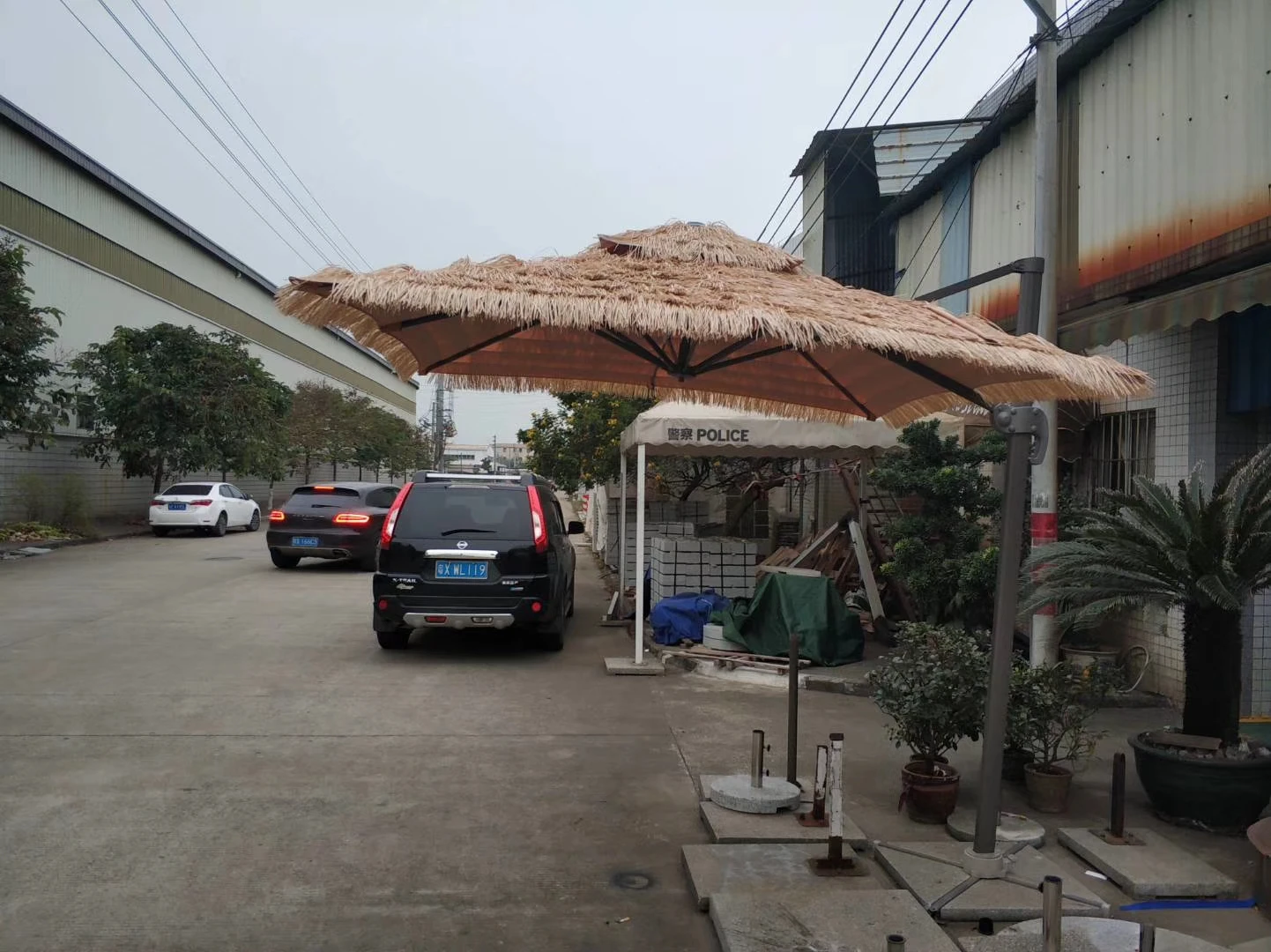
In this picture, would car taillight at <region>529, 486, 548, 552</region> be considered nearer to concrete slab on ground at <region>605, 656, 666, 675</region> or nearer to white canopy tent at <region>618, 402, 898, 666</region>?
white canopy tent at <region>618, 402, 898, 666</region>

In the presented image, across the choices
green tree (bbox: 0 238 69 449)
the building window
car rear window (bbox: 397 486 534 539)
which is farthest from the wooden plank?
green tree (bbox: 0 238 69 449)

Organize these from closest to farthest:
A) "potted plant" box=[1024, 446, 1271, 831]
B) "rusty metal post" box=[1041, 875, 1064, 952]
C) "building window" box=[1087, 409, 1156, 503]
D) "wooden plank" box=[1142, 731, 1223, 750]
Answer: "rusty metal post" box=[1041, 875, 1064, 952]
"potted plant" box=[1024, 446, 1271, 831]
"wooden plank" box=[1142, 731, 1223, 750]
"building window" box=[1087, 409, 1156, 503]

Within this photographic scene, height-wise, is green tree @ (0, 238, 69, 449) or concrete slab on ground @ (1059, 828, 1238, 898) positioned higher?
green tree @ (0, 238, 69, 449)

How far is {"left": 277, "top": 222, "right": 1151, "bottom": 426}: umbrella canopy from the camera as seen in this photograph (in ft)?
13.8

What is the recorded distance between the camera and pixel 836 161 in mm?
16828

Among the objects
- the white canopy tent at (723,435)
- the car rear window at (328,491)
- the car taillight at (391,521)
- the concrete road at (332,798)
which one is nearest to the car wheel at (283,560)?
the car rear window at (328,491)

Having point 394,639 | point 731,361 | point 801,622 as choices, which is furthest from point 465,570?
point 731,361

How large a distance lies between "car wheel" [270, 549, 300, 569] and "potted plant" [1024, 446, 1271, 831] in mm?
14326

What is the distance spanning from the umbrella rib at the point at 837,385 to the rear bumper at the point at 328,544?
1191 centimetres

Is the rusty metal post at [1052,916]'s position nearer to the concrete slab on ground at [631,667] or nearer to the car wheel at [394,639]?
the concrete slab on ground at [631,667]

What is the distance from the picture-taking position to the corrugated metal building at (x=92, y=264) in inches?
971

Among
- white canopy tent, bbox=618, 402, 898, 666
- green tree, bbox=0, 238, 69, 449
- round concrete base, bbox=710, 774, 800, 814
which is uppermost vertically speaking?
green tree, bbox=0, 238, 69, 449

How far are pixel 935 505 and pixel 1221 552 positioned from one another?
349cm

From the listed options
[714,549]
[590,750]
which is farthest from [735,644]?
[590,750]
